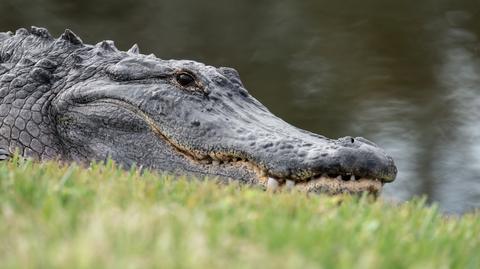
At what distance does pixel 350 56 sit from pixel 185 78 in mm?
5969

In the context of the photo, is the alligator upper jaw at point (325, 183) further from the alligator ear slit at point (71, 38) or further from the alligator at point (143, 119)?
the alligator ear slit at point (71, 38)

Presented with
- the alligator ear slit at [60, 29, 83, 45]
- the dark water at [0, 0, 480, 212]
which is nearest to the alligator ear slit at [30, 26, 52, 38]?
the alligator ear slit at [60, 29, 83, 45]

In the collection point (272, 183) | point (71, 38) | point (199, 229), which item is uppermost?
point (71, 38)

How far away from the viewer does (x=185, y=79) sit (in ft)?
17.8

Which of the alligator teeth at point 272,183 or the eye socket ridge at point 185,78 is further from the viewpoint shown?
the eye socket ridge at point 185,78

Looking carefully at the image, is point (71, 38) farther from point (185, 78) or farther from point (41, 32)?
point (185, 78)

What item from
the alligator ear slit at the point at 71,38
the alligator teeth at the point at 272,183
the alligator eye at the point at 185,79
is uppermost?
the alligator ear slit at the point at 71,38

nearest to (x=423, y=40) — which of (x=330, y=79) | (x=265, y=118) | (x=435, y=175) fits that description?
(x=330, y=79)

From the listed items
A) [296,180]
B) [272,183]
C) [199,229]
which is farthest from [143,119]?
[199,229]

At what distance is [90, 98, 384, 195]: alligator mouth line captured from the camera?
4.54 meters

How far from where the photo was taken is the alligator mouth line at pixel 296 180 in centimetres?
454

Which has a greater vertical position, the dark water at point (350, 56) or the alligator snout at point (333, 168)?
the dark water at point (350, 56)

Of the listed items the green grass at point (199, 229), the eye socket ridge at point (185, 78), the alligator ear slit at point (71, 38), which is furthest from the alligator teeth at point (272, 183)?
the alligator ear slit at point (71, 38)

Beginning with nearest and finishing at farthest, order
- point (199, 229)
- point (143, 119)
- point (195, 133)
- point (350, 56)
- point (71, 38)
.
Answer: point (199, 229)
point (195, 133)
point (143, 119)
point (71, 38)
point (350, 56)
